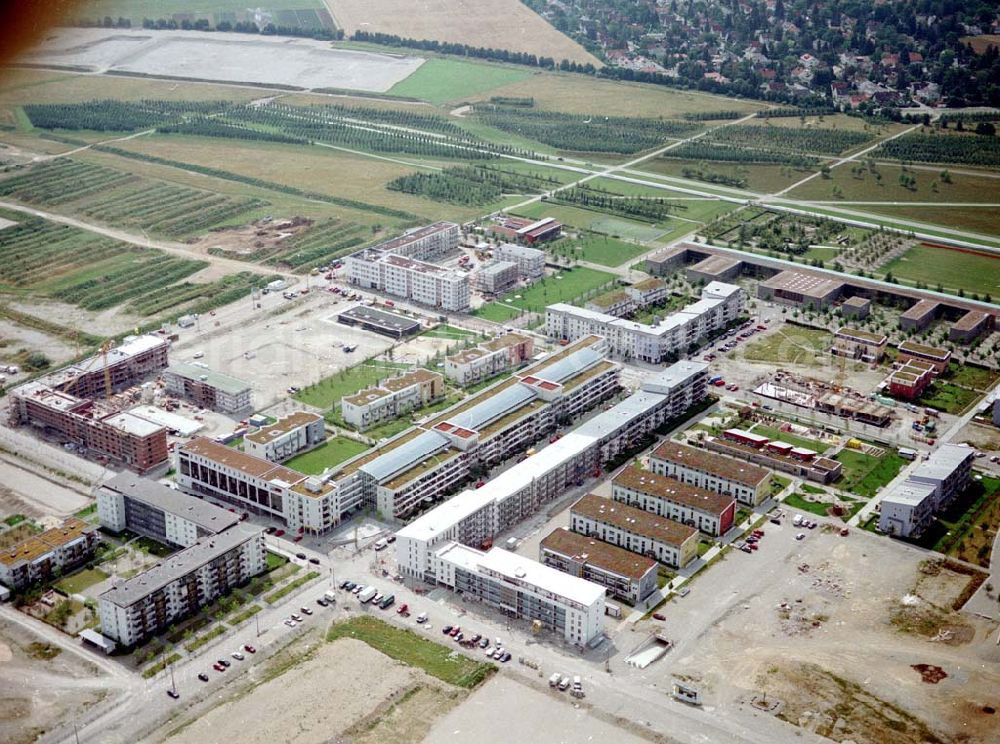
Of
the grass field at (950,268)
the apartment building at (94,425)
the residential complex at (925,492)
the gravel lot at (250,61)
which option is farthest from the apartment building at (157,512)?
the gravel lot at (250,61)

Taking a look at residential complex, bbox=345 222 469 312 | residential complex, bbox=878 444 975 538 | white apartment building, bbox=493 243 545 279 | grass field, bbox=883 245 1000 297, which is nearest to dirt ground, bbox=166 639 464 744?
residential complex, bbox=878 444 975 538

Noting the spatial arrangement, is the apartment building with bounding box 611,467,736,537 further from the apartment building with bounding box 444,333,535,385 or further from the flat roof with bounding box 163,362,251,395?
the flat roof with bounding box 163,362,251,395

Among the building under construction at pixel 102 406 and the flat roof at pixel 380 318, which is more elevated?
the flat roof at pixel 380 318

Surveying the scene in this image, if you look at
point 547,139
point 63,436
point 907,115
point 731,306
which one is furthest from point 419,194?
point 907,115

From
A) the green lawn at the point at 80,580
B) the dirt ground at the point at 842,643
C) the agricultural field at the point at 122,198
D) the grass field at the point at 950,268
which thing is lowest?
the dirt ground at the point at 842,643

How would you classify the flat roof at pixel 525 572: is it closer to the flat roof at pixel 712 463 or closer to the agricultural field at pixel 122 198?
the flat roof at pixel 712 463

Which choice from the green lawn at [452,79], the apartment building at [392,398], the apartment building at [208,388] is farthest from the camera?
the green lawn at [452,79]
